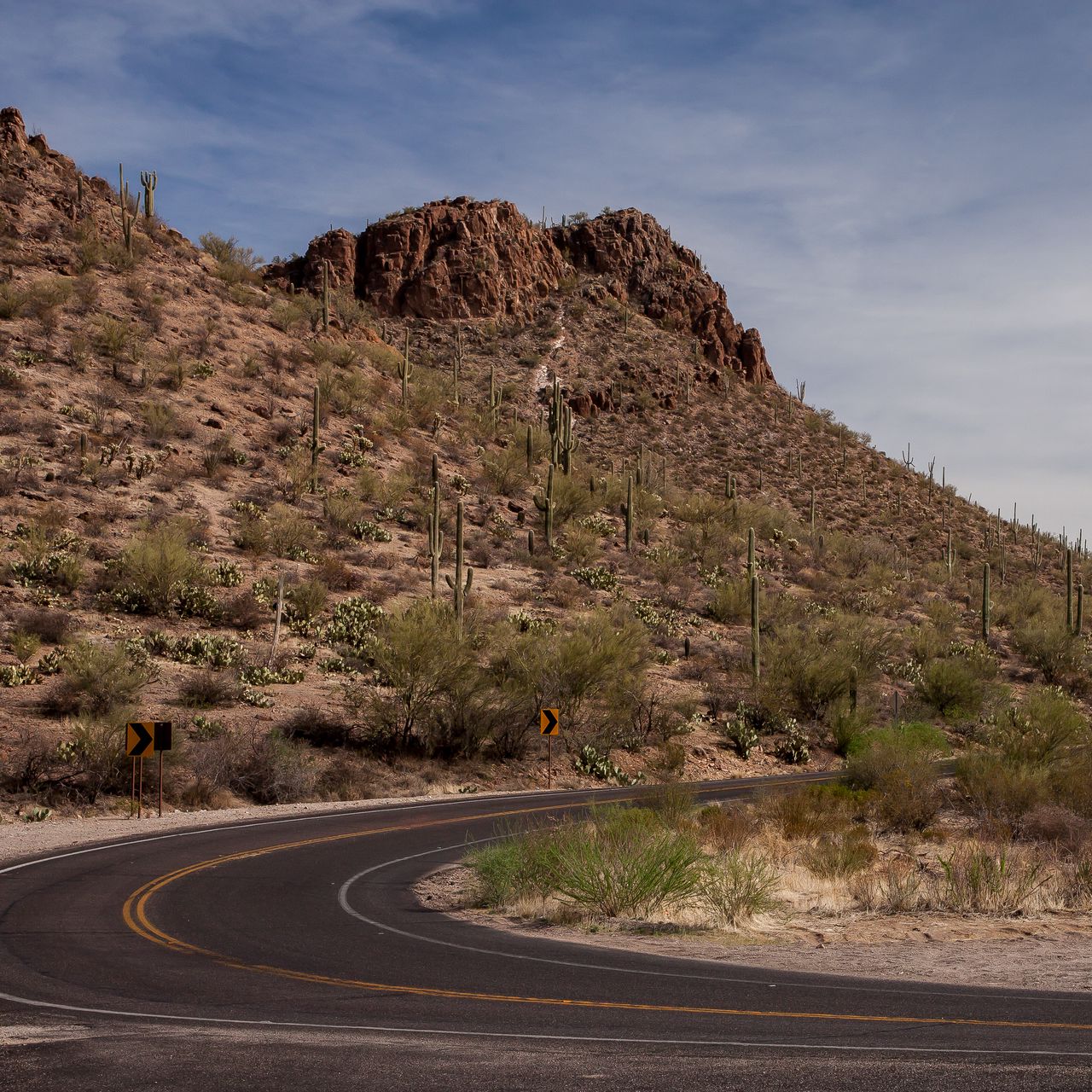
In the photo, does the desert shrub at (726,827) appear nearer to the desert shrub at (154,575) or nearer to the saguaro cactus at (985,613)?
the desert shrub at (154,575)

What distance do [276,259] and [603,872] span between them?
8499 cm

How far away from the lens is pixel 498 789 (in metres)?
31.9

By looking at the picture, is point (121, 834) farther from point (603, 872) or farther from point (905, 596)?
point (905, 596)

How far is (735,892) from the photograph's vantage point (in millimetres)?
14125

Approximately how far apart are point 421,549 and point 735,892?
121 ft

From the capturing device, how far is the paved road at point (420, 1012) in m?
7.18

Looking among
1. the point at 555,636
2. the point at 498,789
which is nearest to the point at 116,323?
the point at 555,636

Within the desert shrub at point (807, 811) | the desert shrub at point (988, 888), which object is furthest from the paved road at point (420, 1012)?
the desert shrub at point (807, 811)

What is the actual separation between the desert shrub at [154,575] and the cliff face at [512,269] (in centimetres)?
4948

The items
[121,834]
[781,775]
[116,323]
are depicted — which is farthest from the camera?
[116,323]

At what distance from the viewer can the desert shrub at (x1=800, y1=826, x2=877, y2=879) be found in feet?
54.5

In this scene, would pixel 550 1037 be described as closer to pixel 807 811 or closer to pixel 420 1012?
pixel 420 1012

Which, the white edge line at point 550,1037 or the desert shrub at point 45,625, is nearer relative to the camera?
the white edge line at point 550,1037

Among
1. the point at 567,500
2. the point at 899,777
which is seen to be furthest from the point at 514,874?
the point at 567,500
